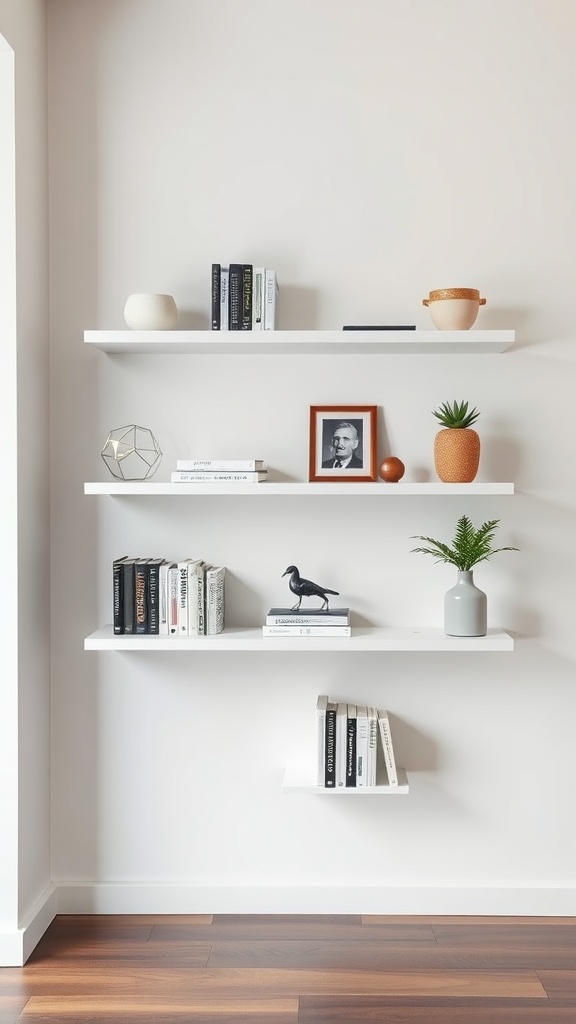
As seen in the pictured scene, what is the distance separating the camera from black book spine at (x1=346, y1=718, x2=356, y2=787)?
2381 millimetres

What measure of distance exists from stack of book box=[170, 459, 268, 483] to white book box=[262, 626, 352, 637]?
0.41 meters

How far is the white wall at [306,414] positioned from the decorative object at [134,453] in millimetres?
37

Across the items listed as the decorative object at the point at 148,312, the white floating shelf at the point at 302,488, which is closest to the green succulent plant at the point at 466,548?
the white floating shelf at the point at 302,488

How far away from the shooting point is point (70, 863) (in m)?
2.58

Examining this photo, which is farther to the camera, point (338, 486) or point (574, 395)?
point (574, 395)

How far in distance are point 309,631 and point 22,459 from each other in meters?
0.89

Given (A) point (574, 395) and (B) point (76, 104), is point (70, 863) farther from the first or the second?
(B) point (76, 104)

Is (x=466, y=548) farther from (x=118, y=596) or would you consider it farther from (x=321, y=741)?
(x=118, y=596)

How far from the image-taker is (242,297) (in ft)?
7.83

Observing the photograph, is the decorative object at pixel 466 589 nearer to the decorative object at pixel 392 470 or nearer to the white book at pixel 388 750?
the decorative object at pixel 392 470

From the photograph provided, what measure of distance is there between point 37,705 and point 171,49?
1.90 meters

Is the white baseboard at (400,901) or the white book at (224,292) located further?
the white baseboard at (400,901)

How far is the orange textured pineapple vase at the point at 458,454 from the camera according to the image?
93.0 inches

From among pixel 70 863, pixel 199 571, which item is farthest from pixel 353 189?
pixel 70 863
